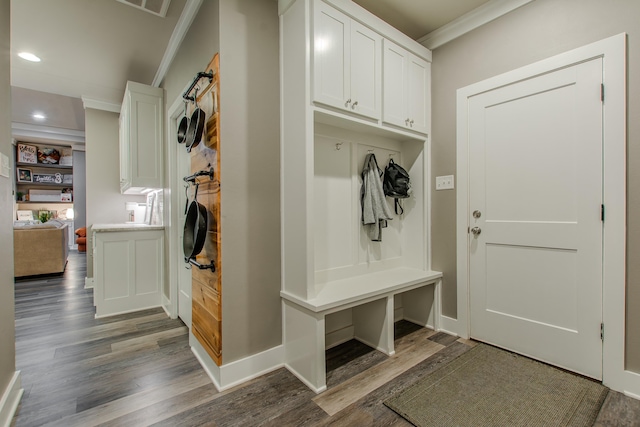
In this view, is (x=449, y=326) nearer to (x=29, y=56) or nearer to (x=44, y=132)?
(x=29, y=56)

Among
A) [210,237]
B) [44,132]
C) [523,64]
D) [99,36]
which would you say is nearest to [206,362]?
[210,237]

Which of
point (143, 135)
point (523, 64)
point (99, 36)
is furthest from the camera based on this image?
point (143, 135)

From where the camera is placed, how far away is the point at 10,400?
1.53 m

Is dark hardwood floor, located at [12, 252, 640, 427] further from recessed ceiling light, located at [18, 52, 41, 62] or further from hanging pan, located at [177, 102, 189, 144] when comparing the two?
recessed ceiling light, located at [18, 52, 41, 62]

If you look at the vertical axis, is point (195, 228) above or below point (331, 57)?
below

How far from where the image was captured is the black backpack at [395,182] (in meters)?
2.54

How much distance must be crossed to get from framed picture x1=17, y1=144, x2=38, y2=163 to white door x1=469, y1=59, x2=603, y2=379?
9.57 m

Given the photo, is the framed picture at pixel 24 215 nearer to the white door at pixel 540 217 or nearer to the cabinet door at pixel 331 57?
the cabinet door at pixel 331 57

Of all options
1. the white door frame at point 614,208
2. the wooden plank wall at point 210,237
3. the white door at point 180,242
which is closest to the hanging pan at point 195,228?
Answer: the wooden plank wall at point 210,237

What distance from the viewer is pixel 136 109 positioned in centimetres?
315

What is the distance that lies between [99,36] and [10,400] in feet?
9.15

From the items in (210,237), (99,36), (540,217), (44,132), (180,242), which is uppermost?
(44,132)

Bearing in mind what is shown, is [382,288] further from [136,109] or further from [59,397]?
[136,109]

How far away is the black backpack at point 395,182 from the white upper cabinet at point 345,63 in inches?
22.2
